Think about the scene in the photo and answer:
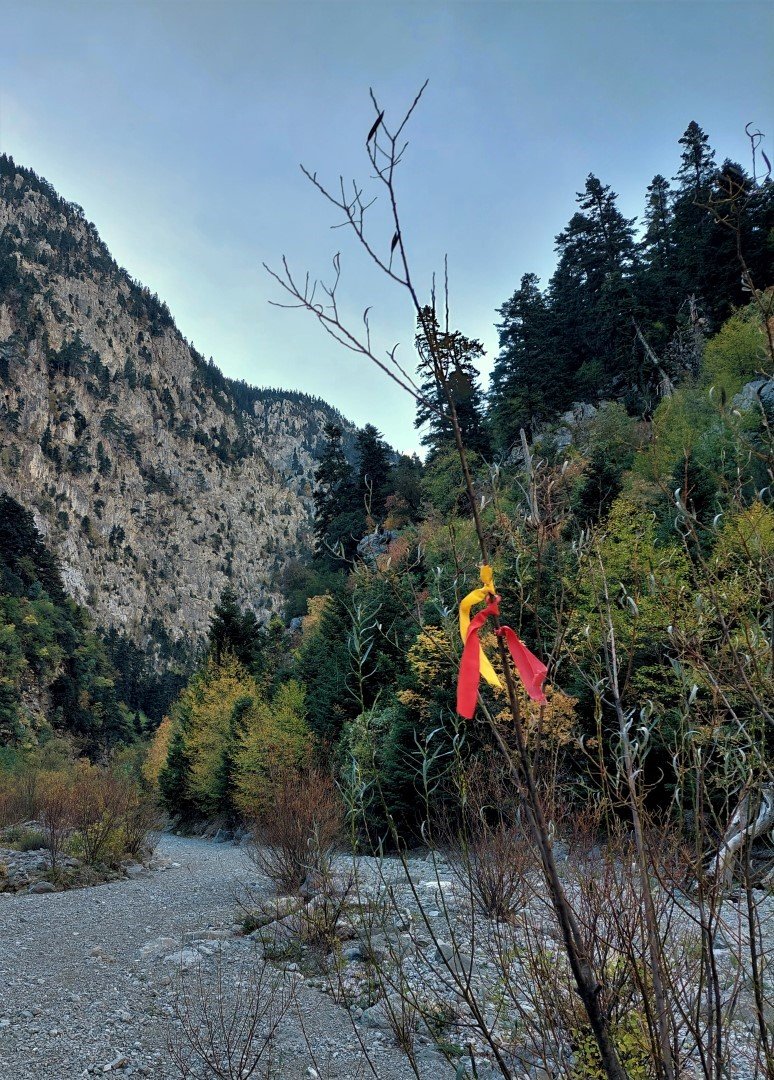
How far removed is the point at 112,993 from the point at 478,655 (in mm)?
6565

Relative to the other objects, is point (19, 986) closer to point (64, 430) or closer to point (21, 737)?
point (21, 737)

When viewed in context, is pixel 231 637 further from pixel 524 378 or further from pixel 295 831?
pixel 295 831

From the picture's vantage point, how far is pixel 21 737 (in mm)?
42562

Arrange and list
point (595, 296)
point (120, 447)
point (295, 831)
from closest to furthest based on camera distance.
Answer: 1. point (295, 831)
2. point (595, 296)
3. point (120, 447)

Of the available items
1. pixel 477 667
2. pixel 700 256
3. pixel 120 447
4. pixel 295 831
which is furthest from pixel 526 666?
pixel 120 447

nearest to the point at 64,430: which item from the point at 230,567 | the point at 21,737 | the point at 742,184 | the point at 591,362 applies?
the point at 230,567

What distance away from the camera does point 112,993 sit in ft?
18.0

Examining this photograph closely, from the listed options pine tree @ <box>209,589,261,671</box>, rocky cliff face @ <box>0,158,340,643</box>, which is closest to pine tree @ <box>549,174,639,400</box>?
pine tree @ <box>209,589,261,671</box>

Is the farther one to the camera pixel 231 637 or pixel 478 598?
pixel 231 637

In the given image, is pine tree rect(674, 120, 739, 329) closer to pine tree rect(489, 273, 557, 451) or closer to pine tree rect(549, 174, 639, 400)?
pine tree rect(549, 174, 639, 400)

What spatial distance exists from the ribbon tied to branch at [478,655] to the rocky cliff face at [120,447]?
8856cm

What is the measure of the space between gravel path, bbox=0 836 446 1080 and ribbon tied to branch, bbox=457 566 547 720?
3.52 metres

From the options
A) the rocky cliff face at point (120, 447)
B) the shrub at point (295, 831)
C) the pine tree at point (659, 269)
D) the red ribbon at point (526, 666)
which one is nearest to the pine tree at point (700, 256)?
the pine tree at point (659, 269)

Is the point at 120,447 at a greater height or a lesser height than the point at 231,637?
greater
